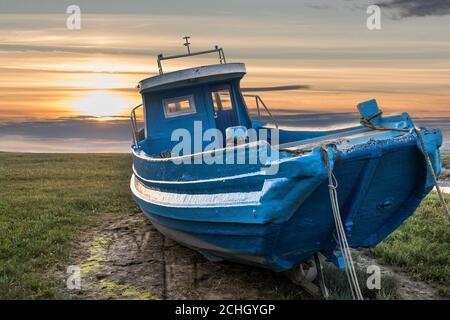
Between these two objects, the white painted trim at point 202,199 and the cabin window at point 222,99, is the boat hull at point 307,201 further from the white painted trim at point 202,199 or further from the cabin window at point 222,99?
the cabin window at point 222,99

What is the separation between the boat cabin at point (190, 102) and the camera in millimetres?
11859

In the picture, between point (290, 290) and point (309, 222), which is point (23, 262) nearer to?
point (290, 290)

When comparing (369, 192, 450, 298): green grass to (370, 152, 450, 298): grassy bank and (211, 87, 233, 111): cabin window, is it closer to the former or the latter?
(370, 152, 450, 298): grassy bank

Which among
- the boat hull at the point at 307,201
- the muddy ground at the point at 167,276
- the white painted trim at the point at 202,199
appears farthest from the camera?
the muddy ground at the point at 167,276

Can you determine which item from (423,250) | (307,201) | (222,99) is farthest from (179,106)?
(423,250)

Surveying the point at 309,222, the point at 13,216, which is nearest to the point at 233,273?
the point at 309,222

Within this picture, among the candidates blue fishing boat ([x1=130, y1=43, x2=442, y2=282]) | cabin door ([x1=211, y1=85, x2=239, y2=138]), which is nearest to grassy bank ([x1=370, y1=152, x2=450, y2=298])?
blue fishing boat ([x1=130, y1=43, x2=442, y2=282])

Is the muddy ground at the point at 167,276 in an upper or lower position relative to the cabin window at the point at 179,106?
lower

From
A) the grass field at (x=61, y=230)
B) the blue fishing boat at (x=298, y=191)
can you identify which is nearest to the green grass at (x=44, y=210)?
the grass field at (x=61, y=230)

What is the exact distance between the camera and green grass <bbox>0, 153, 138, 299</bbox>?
9.62 m

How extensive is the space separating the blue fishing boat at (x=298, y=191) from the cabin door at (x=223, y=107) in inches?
111

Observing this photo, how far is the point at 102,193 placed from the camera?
18.1m

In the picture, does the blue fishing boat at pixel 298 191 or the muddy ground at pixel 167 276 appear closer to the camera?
the blue fishing boat at pixel 298 191

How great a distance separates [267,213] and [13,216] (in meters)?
9.35
